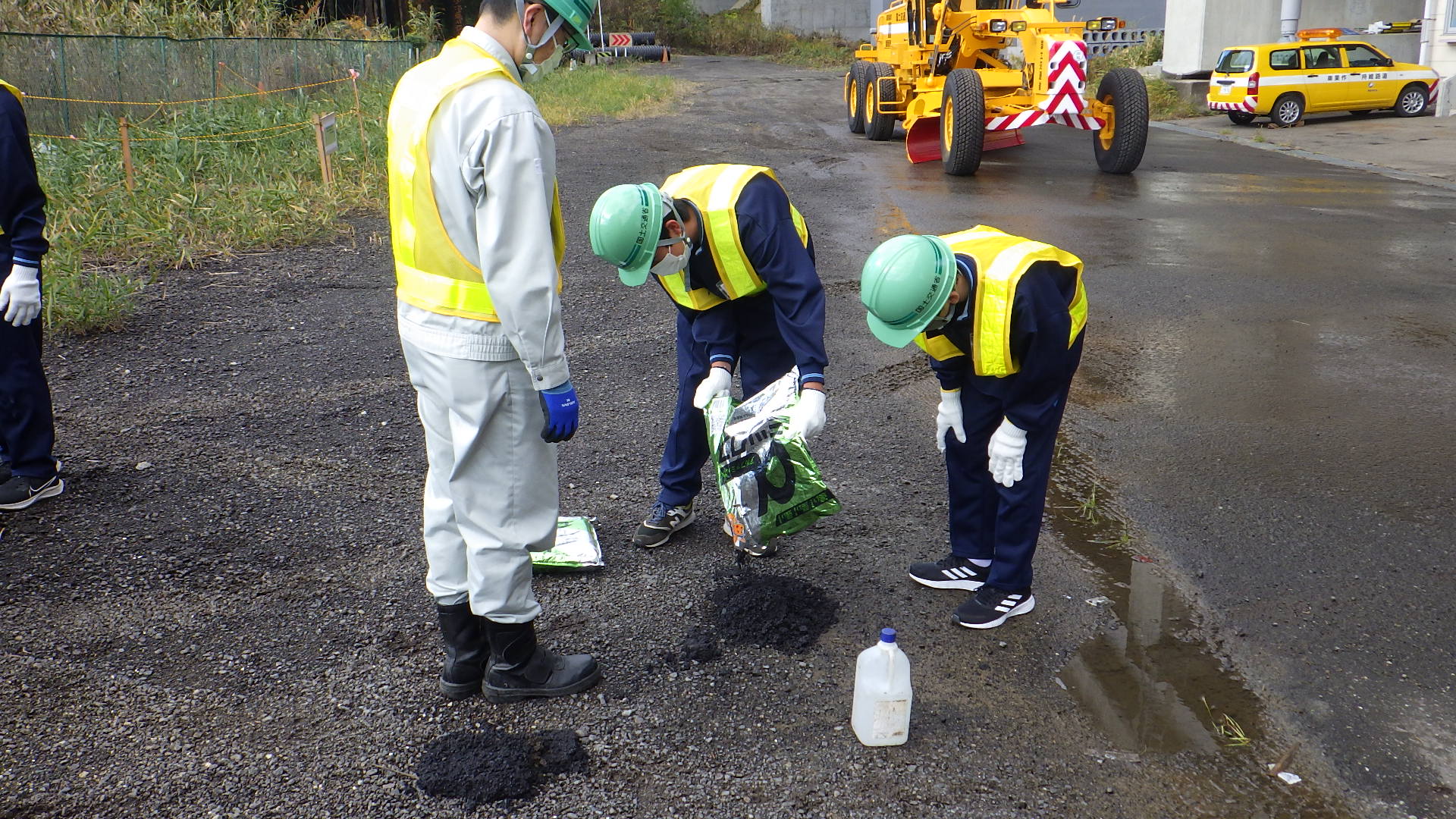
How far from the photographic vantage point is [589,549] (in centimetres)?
363

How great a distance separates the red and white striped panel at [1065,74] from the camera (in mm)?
10828

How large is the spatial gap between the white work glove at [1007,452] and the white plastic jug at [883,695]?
706mm

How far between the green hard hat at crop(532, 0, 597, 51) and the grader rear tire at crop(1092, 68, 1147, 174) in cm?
969

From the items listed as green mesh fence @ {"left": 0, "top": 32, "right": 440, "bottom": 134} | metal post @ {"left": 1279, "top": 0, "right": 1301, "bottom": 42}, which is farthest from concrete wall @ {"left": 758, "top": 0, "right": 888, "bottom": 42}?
green mesh fence @ {"left": 0, "top": 32, "right": 440, "bottom": 134}

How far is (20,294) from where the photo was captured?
3.78m

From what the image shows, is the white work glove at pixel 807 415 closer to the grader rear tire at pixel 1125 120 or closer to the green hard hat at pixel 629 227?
the green hard hat at pixel 629 227

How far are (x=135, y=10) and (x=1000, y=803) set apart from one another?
592 inches

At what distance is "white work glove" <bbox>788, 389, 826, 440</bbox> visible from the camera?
3.11 metres

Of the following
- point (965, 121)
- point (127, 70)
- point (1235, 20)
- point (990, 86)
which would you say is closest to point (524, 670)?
point (965, 121)

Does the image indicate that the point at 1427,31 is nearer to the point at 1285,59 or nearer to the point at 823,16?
the point at 1285,59

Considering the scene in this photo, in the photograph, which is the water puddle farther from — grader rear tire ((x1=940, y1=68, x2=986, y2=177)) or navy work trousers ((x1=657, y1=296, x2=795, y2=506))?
grader rear tire ((x1=940, y1=68, x2=986, y2=177))

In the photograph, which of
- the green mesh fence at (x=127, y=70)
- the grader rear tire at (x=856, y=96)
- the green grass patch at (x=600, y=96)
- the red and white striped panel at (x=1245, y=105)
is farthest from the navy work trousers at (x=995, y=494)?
the red and white striped panel at (x=1245, y=105)

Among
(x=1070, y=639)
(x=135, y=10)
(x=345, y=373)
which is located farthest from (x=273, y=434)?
(x=135, y=10)

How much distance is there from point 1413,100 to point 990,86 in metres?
8.98
